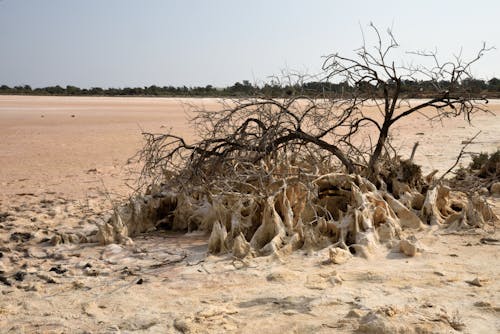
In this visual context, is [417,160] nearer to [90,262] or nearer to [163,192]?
[163,192]

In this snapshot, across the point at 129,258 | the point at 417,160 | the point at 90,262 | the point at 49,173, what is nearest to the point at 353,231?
the point at 129,258

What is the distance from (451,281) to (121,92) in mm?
52670

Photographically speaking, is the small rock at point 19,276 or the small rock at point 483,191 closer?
the small rock at point 19,276

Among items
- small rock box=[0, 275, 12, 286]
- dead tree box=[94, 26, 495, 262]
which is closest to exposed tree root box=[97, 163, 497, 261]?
dead tree box=[94, 26, 495, 262]

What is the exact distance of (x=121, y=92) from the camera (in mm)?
54094

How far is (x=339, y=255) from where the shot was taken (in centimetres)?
405

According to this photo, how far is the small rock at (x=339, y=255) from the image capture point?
4.00m

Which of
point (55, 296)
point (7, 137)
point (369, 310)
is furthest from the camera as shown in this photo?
point (7, 137)

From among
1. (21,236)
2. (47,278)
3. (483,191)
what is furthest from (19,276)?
(483,191)

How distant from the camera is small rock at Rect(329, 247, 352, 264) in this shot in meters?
4.00

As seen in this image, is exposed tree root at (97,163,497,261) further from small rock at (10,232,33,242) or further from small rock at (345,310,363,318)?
small rock at (345,310,363,318)

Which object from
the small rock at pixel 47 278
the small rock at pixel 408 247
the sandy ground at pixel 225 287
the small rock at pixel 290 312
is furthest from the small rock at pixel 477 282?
the small rock at pixel 47 278

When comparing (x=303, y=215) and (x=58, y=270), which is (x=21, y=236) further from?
(x=303, y=215)

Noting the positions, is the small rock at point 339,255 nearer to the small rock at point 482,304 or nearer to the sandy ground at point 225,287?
the sandy ground at point 225,287
